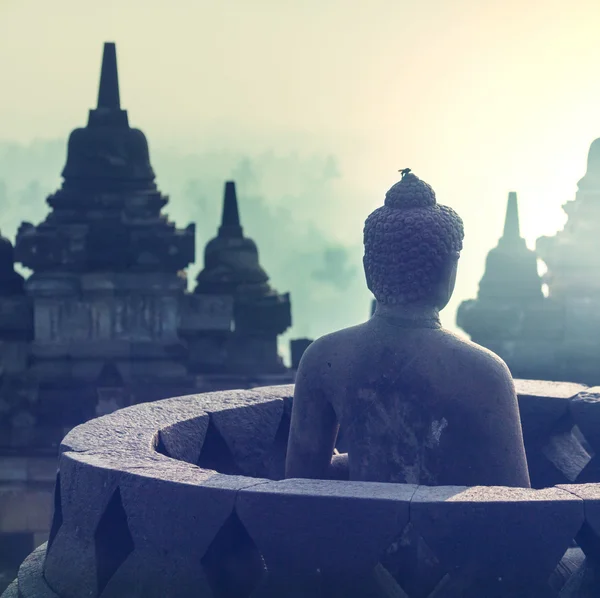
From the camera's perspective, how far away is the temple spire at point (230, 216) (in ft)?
45.5

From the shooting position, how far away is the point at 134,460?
480 centimetres

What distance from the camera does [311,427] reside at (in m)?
5.16

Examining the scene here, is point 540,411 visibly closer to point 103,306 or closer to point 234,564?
point 234,564

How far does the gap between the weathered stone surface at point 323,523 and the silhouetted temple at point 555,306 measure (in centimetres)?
798

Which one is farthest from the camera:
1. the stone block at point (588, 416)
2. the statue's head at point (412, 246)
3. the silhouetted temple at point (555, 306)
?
the silhouetted temple at point (555, 306)

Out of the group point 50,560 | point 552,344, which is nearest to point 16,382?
point 552,344

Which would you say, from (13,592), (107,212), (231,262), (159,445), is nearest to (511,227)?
(231,262)

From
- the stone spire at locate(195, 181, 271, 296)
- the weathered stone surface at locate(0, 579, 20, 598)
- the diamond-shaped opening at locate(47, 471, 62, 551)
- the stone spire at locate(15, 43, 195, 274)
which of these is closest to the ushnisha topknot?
the diamond-shaped opening at locate(47, 471, 62, 551)

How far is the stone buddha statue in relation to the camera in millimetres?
4863

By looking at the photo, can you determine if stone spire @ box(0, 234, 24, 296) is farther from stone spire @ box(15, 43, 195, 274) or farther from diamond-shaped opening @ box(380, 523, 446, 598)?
diamond-shaped opening @ box(380, 523, 446, 598)

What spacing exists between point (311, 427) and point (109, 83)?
803 centimetres

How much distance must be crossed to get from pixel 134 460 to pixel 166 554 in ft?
1.58

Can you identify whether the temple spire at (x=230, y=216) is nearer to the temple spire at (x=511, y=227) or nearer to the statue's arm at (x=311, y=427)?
the temple spire at (x=511, y=227)

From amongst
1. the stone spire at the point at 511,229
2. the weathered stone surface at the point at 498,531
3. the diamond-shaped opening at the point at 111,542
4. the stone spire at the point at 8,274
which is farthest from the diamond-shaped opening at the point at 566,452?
the stone spire at the point at 511,229
